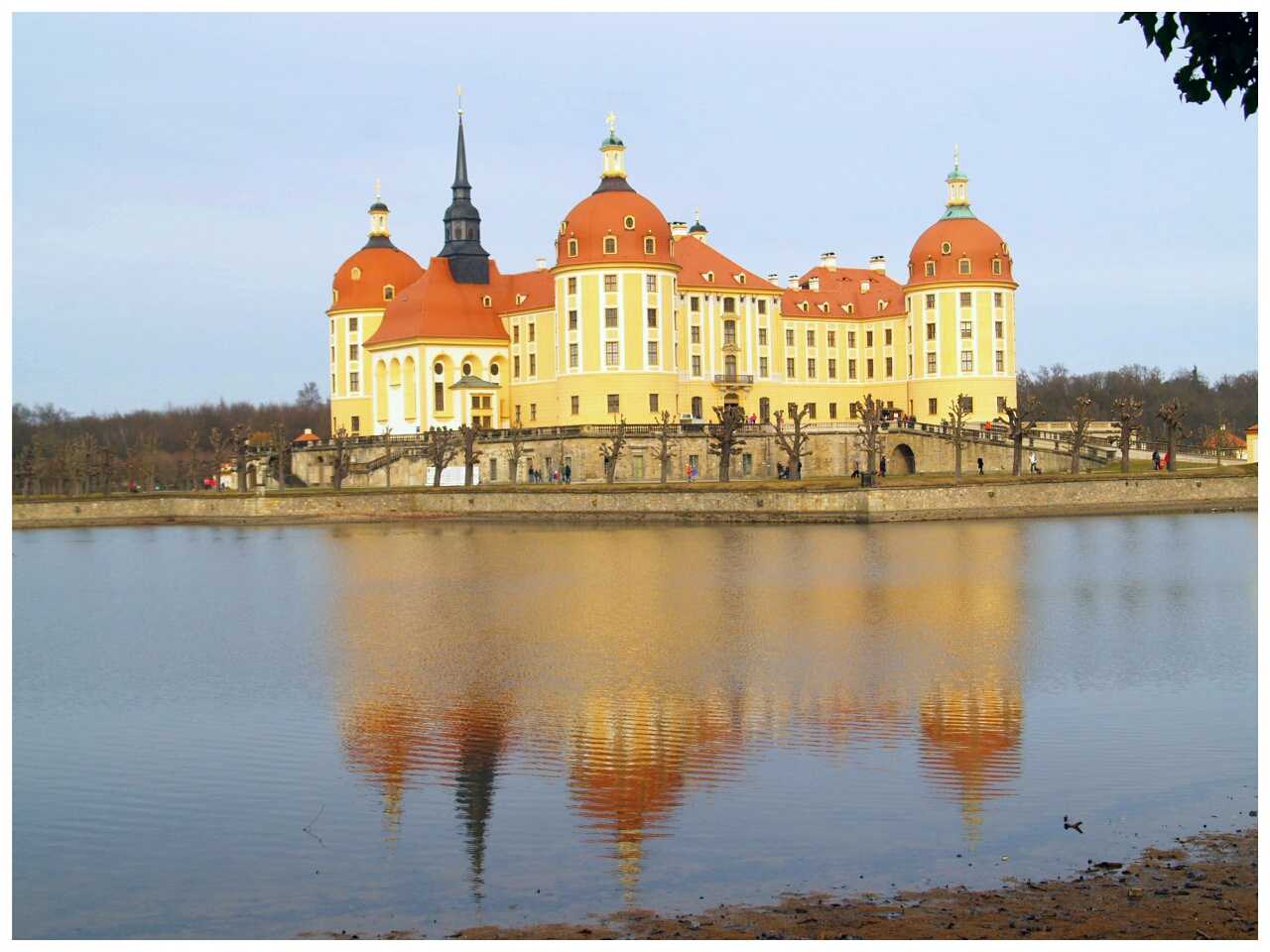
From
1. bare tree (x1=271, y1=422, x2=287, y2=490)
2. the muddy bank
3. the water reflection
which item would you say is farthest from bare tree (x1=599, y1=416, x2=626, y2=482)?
the muddy bank

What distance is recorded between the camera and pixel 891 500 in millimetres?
53031

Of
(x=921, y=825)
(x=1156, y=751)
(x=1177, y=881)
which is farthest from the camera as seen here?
(x=1156, y=751)

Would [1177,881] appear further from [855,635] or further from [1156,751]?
[855,635]

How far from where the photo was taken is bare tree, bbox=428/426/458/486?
219 ft

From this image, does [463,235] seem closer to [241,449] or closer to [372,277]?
[372,277]

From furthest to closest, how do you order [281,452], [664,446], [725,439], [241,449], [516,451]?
[241,449], [281,452], [516,451], [664,446], [725,439]

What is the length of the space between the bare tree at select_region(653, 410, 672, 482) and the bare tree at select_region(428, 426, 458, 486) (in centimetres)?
922

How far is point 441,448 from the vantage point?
67.4 metres

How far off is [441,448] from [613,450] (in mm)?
7830

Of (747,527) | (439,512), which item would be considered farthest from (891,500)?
(439,512)

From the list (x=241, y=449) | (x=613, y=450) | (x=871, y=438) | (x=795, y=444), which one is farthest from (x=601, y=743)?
(x=241, y=449)

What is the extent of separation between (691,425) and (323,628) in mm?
42518

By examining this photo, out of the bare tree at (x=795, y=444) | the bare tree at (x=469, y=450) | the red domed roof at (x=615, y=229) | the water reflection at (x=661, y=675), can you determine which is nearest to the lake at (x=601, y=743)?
the water reflection at (x=661, y=675)

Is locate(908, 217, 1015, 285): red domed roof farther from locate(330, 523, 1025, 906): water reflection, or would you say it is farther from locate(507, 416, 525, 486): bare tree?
locate(330, 523, 1025, 906): water reflection
